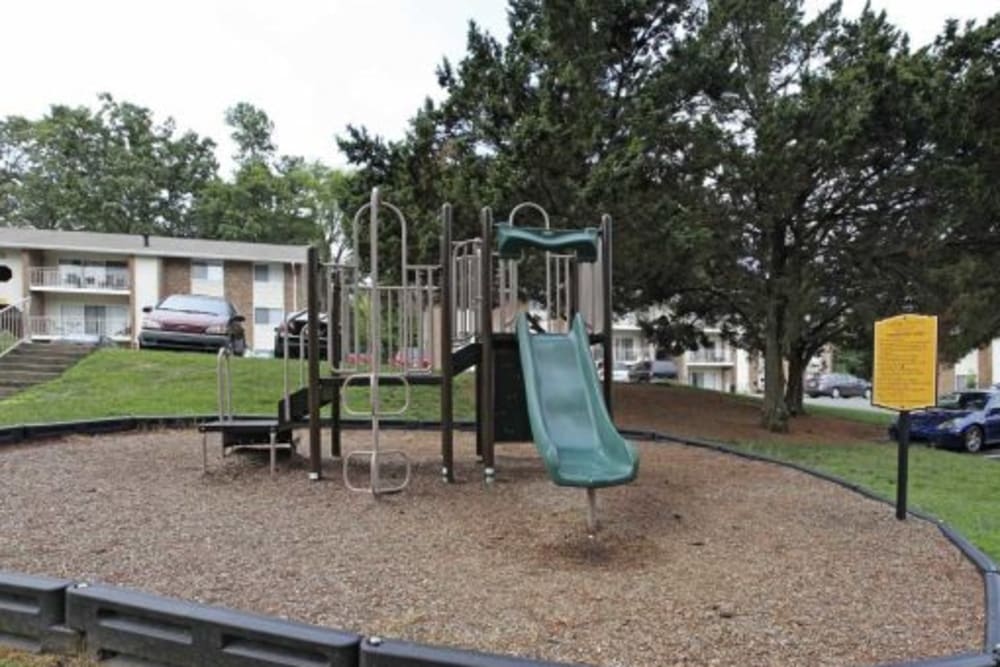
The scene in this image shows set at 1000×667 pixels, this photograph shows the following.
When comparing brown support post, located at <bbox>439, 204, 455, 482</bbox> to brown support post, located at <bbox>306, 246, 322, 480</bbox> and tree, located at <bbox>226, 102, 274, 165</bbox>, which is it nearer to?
brown support post, located at <bbox>306, 246, 322, 480</bbox>

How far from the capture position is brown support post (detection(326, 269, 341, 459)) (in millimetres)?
7197

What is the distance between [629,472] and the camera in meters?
5.20

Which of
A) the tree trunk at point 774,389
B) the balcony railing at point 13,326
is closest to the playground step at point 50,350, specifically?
the balcony railing at point 13,326

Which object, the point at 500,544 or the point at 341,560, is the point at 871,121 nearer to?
the point at 500,544

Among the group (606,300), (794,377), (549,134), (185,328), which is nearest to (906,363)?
(606,300)

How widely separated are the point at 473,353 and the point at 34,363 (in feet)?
41.3

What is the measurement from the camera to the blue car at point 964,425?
1791 cm

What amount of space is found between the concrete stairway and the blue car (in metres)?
18.2

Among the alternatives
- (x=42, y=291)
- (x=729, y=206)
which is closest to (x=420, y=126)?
(x=729, y=206)

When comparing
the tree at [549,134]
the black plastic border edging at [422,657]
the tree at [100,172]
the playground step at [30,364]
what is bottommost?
the black plastic border edging at [422,657]

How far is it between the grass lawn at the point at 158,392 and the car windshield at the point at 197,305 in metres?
2.03

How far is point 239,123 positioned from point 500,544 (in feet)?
170

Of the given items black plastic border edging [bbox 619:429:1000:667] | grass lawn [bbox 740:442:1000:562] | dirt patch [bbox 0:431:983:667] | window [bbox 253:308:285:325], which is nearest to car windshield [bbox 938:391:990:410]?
grass lawn [bbox 740:442:1000:562]

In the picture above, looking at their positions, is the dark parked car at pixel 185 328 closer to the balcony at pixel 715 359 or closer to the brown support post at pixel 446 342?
the brown support post at pixel 446 342
